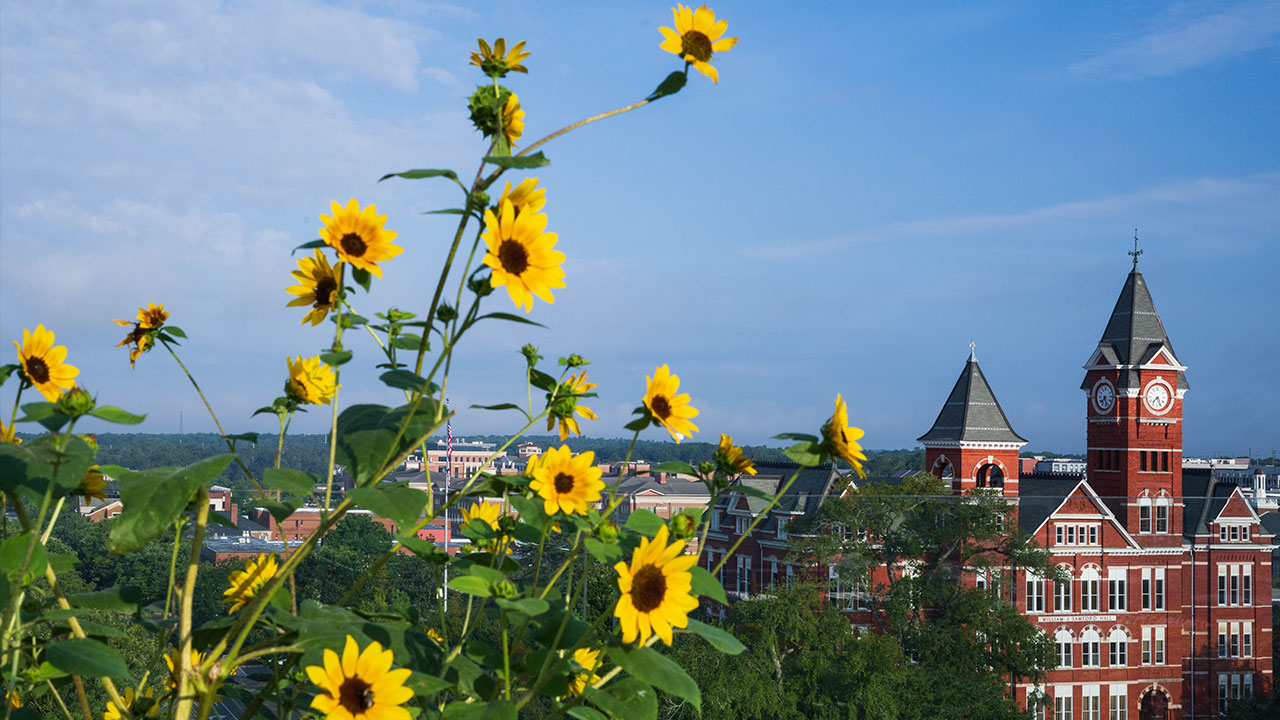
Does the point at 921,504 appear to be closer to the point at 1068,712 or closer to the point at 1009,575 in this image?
the point at 1009,575

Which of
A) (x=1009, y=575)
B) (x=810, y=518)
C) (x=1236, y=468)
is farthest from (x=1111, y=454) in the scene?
(x=1236, y=468)

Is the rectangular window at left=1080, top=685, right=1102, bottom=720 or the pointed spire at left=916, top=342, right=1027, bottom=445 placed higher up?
the pointed spire at left=916, top=342, right=1027, bottom=445

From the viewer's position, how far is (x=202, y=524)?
1143mm

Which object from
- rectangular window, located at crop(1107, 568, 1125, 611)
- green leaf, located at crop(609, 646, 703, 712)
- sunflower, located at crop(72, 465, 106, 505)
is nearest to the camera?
green leaf, located at crop(609, 646, 703, 712)

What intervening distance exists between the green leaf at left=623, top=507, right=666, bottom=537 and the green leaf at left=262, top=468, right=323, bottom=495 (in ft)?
1.21

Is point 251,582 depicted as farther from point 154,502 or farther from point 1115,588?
point 1115,588

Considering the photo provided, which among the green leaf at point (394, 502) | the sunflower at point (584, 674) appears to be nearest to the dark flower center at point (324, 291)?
the green leaf at point (394, 502)

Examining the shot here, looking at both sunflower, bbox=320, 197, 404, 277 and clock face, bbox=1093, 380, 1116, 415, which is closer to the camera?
sunflower, bbox=320, 197, 404, 277

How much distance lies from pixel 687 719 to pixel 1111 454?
854 inches

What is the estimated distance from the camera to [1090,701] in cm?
3081

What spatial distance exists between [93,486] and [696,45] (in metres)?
0.89

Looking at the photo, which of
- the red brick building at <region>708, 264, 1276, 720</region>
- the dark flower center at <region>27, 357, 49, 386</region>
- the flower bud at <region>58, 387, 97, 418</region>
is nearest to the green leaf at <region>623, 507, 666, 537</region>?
the flower bud at <region>58, 387, 97, 418</region>

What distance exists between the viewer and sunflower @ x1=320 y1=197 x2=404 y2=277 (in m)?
1.14

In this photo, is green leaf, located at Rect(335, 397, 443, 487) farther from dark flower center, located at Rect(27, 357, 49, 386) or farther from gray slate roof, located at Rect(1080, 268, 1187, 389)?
gray slate roof, located at Rect(1080, 268, 1187, 389)
